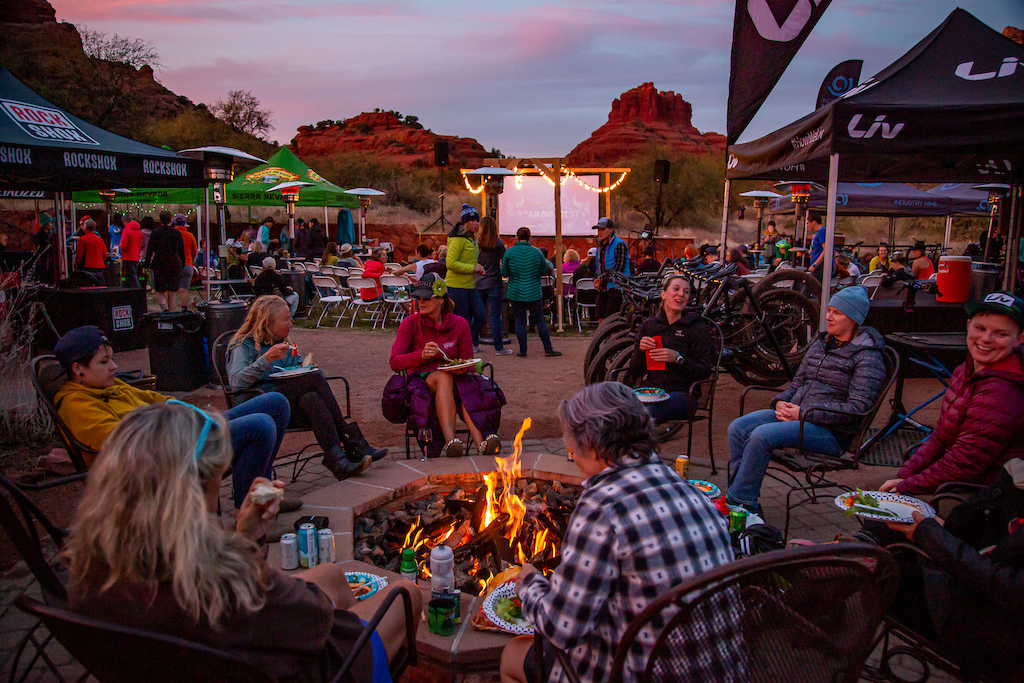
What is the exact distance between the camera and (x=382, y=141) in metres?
70.9

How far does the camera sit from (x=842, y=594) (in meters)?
1.46

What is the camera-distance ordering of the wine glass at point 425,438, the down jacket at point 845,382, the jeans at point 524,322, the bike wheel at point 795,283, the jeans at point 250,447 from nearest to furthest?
1. the jeans at point 250,447
2. the down jacket at point 845,382
3. the wine glass at point 425,438
4. the bike wheel at point 795,283
5. the jeans at point 524,322

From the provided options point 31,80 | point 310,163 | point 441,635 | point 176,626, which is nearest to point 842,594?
point 176,626

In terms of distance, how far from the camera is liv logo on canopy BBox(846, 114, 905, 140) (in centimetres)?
486

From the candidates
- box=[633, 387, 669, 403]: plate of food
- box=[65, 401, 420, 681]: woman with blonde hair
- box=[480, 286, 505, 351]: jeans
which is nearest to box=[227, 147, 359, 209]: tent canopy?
box=[480, 286, 505, 351]: jeans

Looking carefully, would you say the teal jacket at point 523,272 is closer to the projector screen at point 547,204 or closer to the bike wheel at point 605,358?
the bike wheel at point 605,358

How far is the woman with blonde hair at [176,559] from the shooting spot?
1388mm

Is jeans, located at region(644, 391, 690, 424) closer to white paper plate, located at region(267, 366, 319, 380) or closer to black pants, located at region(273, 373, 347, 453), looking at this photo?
black pants, located at region(273, 373, 347, 453)

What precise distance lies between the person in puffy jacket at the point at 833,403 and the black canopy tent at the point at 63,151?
6740 millimetres

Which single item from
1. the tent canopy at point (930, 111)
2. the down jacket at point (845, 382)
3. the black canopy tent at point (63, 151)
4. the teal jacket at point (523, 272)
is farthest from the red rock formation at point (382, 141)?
the down jacket at point (845, 382)

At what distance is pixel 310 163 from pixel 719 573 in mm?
48800

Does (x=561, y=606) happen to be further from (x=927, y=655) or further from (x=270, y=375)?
(x=270, y=375)

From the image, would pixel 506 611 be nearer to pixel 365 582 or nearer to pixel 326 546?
pixel 365 582

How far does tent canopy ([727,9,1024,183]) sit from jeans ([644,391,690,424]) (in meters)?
2.21
